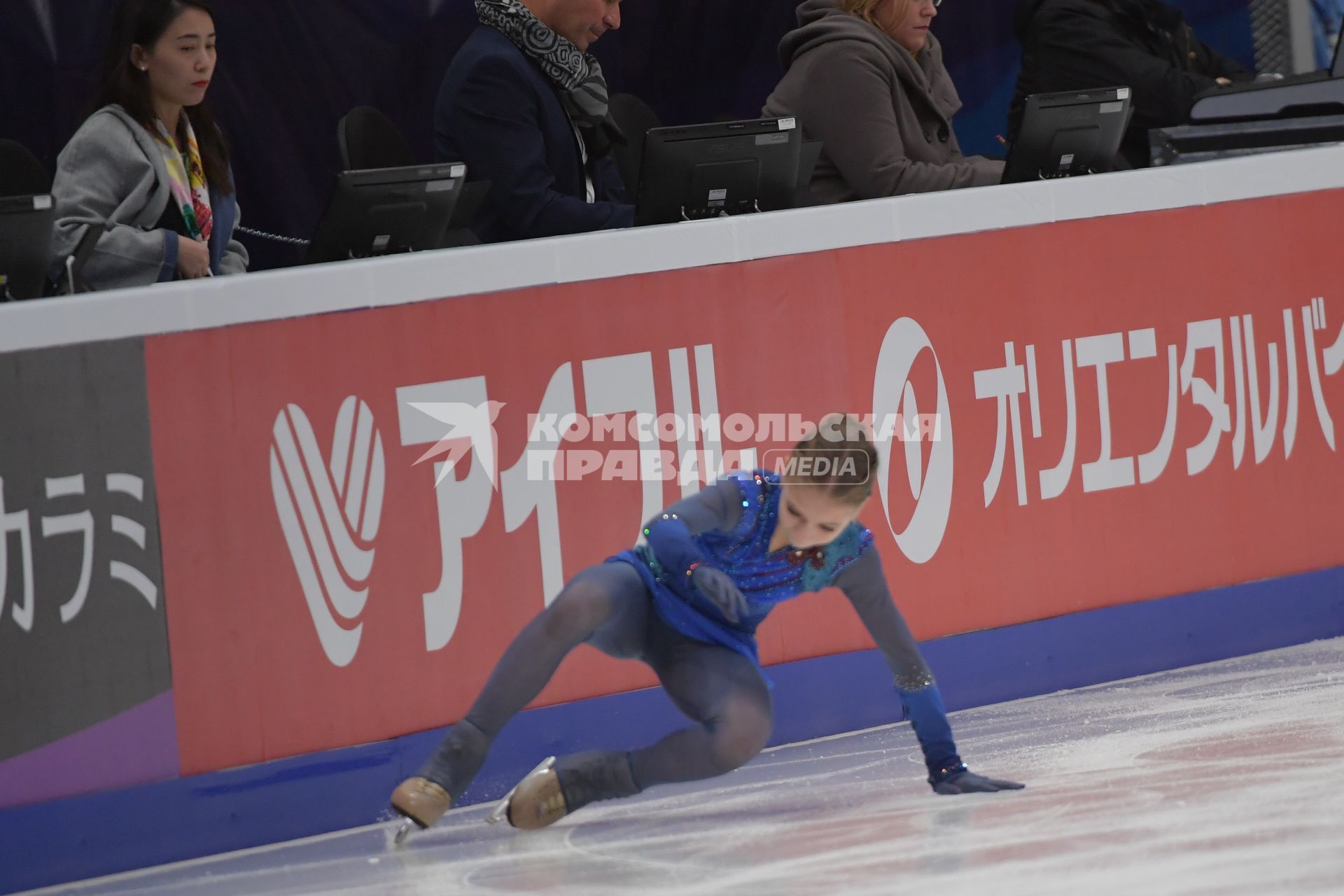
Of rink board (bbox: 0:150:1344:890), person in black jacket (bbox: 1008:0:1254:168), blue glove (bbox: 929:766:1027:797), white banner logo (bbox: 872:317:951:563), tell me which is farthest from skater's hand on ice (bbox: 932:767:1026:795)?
person in black jacket (bbox: 1008:0:1254:168)

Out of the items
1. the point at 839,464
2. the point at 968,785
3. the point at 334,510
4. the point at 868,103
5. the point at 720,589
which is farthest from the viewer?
the point at 868,103

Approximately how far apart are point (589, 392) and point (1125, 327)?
1508mm

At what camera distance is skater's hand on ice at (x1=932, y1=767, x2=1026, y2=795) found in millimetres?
3455

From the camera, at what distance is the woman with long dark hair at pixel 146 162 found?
3.96 meters

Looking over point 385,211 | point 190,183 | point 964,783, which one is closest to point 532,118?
point 385,211

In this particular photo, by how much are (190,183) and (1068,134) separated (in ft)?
7.87

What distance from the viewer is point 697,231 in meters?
4.11

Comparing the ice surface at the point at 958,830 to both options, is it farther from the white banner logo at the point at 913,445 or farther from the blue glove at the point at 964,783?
the white banner logo at the point at 913,445

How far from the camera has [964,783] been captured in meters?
3.47

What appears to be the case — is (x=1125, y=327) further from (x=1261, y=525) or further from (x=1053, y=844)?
(x=1053, y=844)

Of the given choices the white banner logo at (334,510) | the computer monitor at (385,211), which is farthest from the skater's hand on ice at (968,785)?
the computer monitor at (385,211)

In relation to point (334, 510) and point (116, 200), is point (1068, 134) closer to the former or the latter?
point (334, 510)

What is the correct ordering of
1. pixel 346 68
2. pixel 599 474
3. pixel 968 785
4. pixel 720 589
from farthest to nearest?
pixel 346 68, pixel 599 474, pixel 968 785, pixel 720 589

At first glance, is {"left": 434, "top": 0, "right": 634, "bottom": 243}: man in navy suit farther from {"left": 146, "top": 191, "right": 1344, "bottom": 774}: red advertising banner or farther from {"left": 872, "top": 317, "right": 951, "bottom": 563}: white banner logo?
{"left": 872, "top": 317, "right": 951, "bottom": 563}: white banner logo
